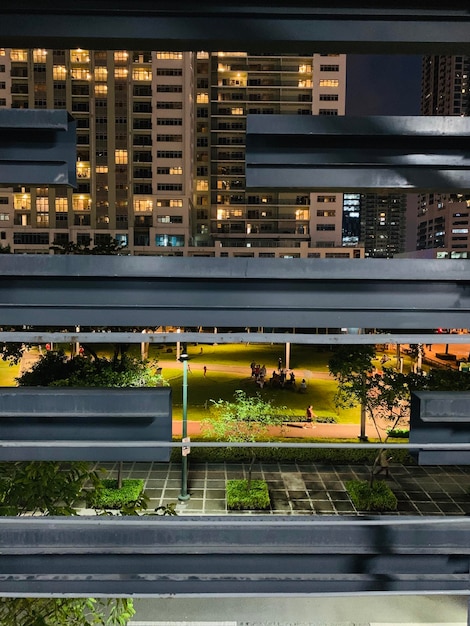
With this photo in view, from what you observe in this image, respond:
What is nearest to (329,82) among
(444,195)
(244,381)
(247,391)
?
(244,381)

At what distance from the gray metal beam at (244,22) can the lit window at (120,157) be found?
2275 inches

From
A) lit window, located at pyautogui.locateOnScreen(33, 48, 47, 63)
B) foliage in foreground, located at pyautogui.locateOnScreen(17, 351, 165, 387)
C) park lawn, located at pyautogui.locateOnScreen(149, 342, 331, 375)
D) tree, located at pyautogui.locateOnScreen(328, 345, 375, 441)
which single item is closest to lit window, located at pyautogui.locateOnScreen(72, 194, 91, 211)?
lit window, located at pyautogui.locateOnScreen(33, 48, 47, 63)

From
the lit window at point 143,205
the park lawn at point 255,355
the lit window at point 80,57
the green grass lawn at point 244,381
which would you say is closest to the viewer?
the green grass lawn at point 244,381

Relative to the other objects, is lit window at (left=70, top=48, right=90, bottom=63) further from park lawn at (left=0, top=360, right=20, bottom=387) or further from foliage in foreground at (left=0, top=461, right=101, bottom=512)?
foliage in foreground at (left=0, top=461, right=101, bottom=512)

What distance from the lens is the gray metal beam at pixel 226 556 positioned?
203 cm

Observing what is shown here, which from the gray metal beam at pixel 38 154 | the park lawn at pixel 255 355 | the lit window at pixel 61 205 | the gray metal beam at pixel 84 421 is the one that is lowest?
the park lawn at pixel 255 355

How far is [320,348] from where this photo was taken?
40.7 meters

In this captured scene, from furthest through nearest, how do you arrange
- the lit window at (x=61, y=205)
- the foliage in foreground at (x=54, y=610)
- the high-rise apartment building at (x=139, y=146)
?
the lit window at (x=61, y=205) < the high-rise apartment building at (x=139, y=146) < the foliage in foreground at (x=54, y=610)

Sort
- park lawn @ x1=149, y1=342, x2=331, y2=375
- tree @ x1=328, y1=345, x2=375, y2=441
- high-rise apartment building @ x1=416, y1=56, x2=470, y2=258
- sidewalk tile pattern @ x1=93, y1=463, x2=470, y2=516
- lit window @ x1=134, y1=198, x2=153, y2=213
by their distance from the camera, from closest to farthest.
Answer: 1. sidewalk tile pattern @ x1=93, y1=463, x2=470, y2=516
2. tree @ x1=328, y1=345, x2=375, y2=441
3. park lawn @ x1=149, y1=342, x2=331, y2=375
4. lit window @ x1=134, y1=198, x2=153, y2=213
5. high-rise apartment building @ x1=416, y1=56, x2=470, y2=258

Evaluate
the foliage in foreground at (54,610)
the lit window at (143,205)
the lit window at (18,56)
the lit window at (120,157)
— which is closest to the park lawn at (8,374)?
the foliage in foreground at (54,610)

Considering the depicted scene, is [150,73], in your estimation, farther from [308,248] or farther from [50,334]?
[50,334]

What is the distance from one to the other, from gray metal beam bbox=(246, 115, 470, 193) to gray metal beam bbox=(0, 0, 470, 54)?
1.04 ft

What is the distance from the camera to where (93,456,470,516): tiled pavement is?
41.4 feet

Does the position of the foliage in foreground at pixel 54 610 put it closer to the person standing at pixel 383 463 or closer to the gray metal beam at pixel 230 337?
the gray metal beam at pixel 230 337
